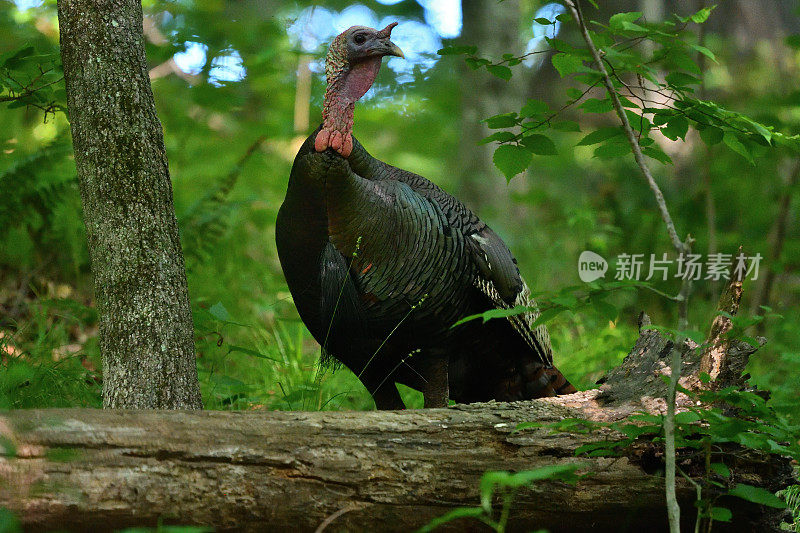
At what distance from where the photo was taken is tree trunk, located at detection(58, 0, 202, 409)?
2.92 meters

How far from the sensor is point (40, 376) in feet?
11.1

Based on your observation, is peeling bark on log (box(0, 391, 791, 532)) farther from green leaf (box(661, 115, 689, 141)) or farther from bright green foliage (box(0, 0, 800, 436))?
green leaf (box(661, 115, 689, 141))

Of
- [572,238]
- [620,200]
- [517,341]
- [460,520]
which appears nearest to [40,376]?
[460,520]

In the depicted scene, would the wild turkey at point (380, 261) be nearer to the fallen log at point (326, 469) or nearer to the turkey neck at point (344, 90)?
the turkey neck at point (344, 90)

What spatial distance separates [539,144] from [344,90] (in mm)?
1007

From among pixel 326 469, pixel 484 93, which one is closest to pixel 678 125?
pixel 326 469

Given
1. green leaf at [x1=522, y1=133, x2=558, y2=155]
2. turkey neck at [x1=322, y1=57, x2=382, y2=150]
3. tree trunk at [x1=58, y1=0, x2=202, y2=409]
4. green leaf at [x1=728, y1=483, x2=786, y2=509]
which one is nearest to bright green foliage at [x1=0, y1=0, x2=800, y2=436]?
green leaf at [x1=522, y1=133, x2=558, y2=155]

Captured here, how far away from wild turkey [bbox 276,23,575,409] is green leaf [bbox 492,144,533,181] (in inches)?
23.5

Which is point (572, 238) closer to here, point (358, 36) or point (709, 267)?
point (709, 267)

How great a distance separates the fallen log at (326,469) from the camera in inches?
86.0

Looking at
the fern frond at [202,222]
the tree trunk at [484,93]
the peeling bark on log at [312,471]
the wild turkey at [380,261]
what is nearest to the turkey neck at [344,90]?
the wild turkey at [380,261]

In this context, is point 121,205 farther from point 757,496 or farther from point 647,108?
point 757,496

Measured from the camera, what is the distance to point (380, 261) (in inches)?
135

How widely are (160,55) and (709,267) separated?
5130mm
